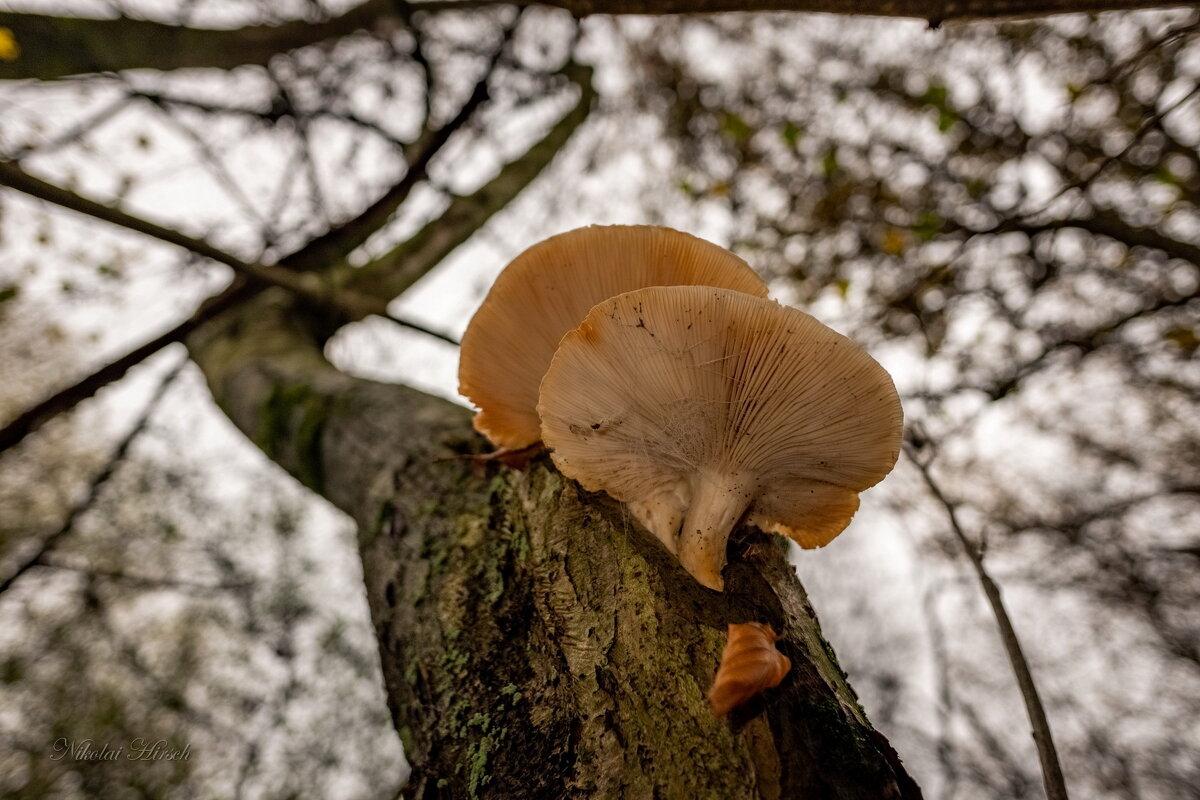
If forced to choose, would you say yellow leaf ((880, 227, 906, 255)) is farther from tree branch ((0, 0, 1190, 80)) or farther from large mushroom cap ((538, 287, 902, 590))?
large mushroom cap ((538, 287, 902, 590))

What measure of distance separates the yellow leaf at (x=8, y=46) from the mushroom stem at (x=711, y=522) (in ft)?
14.3

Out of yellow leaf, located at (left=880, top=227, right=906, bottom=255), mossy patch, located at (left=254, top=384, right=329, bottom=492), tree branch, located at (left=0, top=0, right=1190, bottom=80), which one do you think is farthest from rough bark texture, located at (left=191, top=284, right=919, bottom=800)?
yellow leaf, located at (left=880, top=227, right=906, bottom=255)

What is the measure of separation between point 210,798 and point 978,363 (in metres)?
7.47

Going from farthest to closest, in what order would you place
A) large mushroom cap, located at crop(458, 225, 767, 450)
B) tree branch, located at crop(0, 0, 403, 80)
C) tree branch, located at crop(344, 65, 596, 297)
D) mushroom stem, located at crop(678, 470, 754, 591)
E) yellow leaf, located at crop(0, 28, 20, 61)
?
tree branch, located at crop(344, 65, 596, 297), tree branch, located at crop(0, 0, 403, 80), yellow leaf, located at crop(0, 28, 20, 61), large mushroom cap, located at crop(458, 225, 767, 450), mushroom stem, located at crop(678, 470, 754, 591)

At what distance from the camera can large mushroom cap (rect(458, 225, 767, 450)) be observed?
1.53 m

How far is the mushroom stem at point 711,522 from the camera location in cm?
137

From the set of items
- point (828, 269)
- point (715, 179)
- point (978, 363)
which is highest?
point (715, 179)

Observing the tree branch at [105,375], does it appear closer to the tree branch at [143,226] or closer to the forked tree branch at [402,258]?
the forked tree branch at [402,258]

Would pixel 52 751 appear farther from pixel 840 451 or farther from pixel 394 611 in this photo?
pixel 840 451

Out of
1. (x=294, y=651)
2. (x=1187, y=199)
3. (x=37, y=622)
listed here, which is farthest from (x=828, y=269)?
(x=37, y=622)

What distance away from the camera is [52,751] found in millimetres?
4555

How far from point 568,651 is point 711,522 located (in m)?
0.46

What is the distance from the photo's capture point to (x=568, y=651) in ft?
4.18

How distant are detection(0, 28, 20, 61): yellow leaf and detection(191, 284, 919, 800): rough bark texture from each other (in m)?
3.40
